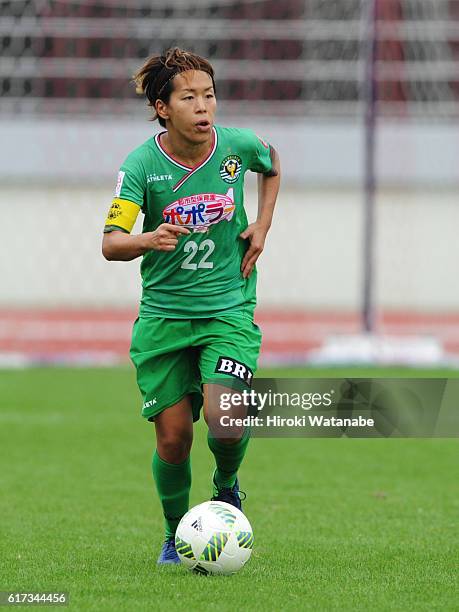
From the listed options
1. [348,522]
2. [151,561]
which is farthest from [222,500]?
[348,522]

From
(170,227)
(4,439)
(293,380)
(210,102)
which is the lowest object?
(4,439)

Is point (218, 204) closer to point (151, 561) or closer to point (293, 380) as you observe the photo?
point (293, 380)

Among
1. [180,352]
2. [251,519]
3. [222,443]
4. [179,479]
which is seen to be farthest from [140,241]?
[251,519]

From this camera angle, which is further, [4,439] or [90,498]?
[4,439]

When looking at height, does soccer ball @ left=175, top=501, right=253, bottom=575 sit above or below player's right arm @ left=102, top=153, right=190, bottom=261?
below

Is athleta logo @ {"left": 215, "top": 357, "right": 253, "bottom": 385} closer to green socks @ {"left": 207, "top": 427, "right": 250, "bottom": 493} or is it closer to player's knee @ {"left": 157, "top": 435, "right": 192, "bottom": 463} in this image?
green socks @ {"left": 207, "top": 427, "right": 250, "bottom": 493}

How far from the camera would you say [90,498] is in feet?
23.7

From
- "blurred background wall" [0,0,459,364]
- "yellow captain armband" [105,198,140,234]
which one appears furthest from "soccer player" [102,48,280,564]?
"blurred background wall" [0,0,459,364]

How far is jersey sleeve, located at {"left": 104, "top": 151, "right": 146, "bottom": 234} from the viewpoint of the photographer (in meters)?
5.08

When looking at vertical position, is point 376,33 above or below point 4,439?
above

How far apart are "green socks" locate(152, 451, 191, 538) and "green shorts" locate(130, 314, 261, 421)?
0.85ft

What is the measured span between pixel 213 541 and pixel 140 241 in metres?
1.19

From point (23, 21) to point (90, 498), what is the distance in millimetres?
15249

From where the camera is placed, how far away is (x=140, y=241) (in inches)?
194
